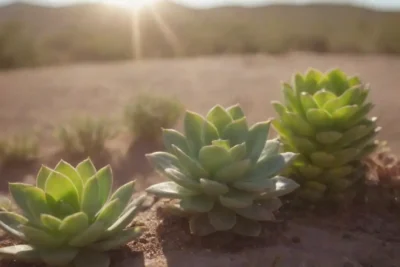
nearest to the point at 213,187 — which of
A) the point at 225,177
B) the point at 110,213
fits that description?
the point at 225,177

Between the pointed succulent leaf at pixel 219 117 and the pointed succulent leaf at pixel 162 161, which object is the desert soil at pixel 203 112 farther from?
the pointed succulent leaf at pixel 219 117

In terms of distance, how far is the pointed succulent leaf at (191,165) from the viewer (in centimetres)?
213

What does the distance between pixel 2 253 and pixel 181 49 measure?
13720 mm

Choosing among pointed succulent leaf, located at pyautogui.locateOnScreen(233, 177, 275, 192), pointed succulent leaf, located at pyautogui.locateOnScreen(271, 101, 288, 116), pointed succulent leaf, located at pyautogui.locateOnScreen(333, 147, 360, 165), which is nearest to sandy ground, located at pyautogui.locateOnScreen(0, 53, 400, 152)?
pointed succulent leaf, located at pyautogui.locateOnScreen(333, 147, 360, 165)

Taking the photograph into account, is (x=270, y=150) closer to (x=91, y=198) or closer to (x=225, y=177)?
(x=225, y=177)

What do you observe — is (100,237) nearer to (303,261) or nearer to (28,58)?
(303,261)

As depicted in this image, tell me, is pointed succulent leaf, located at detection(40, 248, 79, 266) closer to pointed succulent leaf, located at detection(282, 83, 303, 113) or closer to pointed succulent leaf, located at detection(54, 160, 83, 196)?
pointed succulent leaf, located at detection(54, 160, 83, 196)

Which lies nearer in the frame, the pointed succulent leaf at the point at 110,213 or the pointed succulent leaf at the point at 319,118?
the pointed succulent leaf at the point at 110,213

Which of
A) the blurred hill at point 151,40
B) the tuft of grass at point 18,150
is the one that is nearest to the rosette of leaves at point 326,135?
the tuft of grass at point 18,150

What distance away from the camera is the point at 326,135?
242 centimetres

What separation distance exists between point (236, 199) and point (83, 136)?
2.63 metres

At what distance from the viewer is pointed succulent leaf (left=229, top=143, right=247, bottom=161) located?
2098 mm

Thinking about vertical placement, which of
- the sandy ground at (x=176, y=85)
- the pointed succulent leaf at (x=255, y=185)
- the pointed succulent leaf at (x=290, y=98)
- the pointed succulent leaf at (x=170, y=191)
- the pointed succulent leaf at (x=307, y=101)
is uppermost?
the sandy ground at (x=176, y=85)

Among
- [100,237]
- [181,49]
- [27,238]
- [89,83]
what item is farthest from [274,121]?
[181,49]
